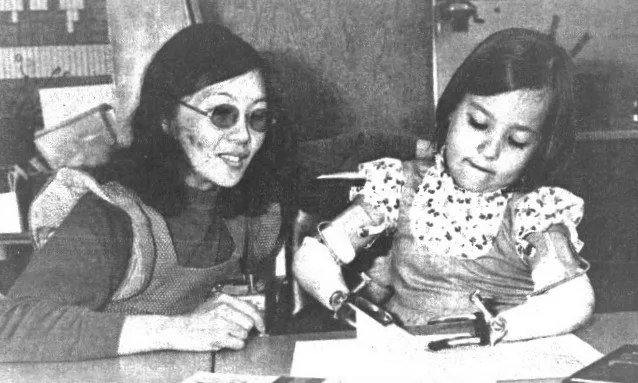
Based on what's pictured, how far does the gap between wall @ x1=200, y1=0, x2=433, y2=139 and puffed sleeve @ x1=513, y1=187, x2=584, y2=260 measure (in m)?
0.56

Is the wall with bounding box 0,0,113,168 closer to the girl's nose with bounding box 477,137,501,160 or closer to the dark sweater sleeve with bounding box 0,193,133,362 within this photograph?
the dark sweater sleeve with bounding box 0,193,133,362

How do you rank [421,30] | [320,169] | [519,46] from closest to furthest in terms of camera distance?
[519,46]
[320,169]
[421,30]

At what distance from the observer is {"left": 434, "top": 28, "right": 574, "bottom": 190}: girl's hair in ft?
4.08

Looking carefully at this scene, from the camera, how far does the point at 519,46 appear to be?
4.14 ft

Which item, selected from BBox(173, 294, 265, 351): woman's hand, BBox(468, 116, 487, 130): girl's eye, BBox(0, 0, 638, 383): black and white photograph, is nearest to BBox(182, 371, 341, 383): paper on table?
BBox(0, 0, 638, 383): black and white photograph

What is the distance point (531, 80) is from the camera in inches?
48.9

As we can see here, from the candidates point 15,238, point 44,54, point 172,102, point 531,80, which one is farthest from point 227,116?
point 44,54

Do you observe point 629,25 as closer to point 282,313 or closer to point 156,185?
point 282,313

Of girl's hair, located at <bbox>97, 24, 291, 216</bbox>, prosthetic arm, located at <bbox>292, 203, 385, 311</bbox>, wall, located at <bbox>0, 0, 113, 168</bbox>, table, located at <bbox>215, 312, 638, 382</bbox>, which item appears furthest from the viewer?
wall, located at <bbox>0, 0, 113, 168</bbox>

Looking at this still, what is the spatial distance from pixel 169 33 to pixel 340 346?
980mm

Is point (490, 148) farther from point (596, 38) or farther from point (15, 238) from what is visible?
point (15, 238)

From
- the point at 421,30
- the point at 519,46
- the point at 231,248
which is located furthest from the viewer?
the point at 421,30

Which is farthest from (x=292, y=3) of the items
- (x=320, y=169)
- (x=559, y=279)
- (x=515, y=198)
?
(x=559, y=279)

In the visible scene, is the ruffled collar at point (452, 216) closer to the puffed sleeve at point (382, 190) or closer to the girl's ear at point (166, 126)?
the puffed sleeve at point (382, 190)
